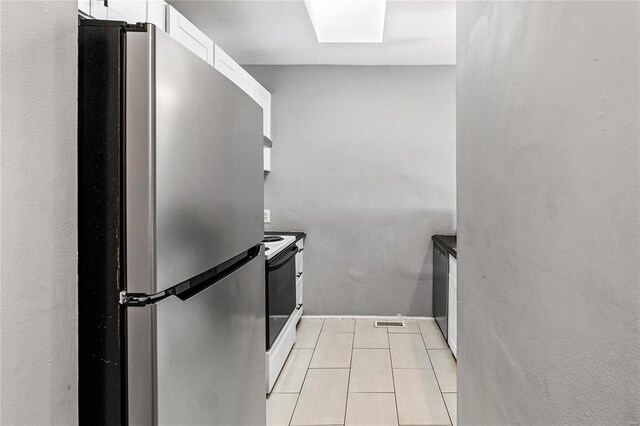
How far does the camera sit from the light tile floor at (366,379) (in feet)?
7.18

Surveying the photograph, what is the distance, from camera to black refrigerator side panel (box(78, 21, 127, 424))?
2.68ft

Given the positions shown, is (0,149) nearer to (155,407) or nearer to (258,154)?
(155,407)

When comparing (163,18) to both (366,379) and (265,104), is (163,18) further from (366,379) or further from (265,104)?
(366,379)

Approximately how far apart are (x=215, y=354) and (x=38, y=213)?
598 mm

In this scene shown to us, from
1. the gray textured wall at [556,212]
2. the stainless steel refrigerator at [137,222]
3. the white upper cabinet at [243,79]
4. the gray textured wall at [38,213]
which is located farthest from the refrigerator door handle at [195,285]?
the white upper cabinet at [243,79]

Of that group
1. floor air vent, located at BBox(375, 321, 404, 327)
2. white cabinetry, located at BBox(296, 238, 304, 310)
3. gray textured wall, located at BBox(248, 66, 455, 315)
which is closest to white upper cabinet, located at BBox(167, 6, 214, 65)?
gray textured wall, located at BBox(248, 66, 455, 315)

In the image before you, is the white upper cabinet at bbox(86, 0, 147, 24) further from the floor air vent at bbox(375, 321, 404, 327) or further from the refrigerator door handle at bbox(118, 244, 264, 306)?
the floor air vent at bbox(375, 321, 404, 327)

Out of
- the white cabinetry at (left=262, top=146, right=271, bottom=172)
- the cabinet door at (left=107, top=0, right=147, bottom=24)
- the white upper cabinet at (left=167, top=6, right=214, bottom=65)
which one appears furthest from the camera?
the white cabinetry at (left=262, top=146, right=271, bottom=172)

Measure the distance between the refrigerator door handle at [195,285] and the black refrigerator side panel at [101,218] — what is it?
1.3 inches

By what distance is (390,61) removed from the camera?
3.62m

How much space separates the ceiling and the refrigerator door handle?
179 cm

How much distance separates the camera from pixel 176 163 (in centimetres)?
89

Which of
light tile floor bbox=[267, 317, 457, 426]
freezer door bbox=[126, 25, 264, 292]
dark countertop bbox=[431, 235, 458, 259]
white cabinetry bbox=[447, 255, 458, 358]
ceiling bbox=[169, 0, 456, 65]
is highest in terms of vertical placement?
ceiling bbox=[169, 0, 456, 65]

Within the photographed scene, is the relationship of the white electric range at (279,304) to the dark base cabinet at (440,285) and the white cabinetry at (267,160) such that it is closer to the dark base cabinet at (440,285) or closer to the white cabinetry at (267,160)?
the white cabinetry at (267,160)
